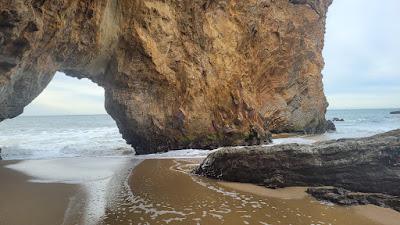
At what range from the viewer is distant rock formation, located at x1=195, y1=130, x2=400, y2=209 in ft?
21.2

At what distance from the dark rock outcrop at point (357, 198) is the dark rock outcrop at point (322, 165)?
472 millimetres

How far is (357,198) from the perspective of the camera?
5855mm

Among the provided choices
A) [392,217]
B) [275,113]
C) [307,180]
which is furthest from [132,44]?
[275,113]

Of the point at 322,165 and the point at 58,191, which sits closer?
the point at 58,191

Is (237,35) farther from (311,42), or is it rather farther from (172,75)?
(311,42)

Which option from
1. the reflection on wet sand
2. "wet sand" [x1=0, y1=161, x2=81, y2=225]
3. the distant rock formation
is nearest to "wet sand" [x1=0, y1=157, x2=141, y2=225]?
"wet sand" [x1=0, y1=161, x2=81, y2=225]

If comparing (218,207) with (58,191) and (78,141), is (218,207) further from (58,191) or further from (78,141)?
(78,141)

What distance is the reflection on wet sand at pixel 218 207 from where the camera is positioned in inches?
194

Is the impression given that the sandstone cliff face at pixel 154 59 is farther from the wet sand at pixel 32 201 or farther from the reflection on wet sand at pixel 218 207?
the reflection on wet sand at pixel 218 207

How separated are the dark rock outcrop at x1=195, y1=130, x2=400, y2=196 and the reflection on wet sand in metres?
0.41

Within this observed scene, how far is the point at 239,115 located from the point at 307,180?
9358 millimetres

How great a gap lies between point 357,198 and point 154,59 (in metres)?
9.51

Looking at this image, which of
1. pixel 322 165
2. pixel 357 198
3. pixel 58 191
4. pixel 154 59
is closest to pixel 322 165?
pixel 322 165

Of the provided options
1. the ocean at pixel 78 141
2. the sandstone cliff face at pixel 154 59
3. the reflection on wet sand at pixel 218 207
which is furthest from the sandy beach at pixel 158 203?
the ocean at pixel 78 141
